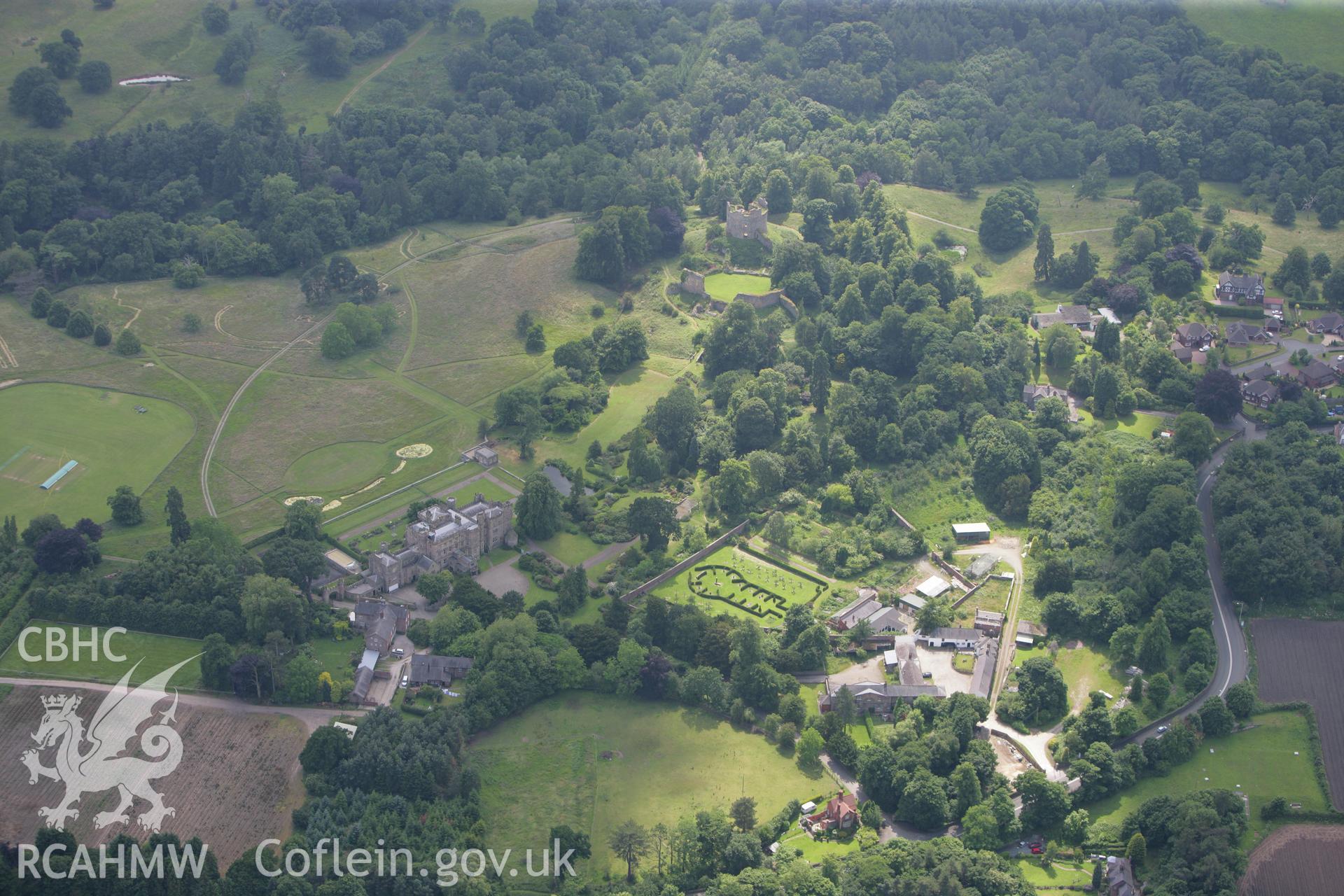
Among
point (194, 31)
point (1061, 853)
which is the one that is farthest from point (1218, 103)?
point (194, 31)

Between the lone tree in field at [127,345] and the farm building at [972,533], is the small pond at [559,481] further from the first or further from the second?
the lone tree in field at [127,345]

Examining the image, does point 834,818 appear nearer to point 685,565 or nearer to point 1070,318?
point 685,565

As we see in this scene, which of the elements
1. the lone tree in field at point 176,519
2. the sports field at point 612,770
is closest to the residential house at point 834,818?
the sports field at point 612,770

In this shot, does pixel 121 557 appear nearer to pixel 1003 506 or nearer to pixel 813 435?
pixel 813 435

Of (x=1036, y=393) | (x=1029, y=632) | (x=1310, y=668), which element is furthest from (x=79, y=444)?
(x=1310, y=668)

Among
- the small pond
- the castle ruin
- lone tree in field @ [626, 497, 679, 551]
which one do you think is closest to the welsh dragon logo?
the small pond

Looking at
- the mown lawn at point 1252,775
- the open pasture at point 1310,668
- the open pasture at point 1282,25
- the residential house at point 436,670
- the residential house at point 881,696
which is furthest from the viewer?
the open pasture at point 1282,25
